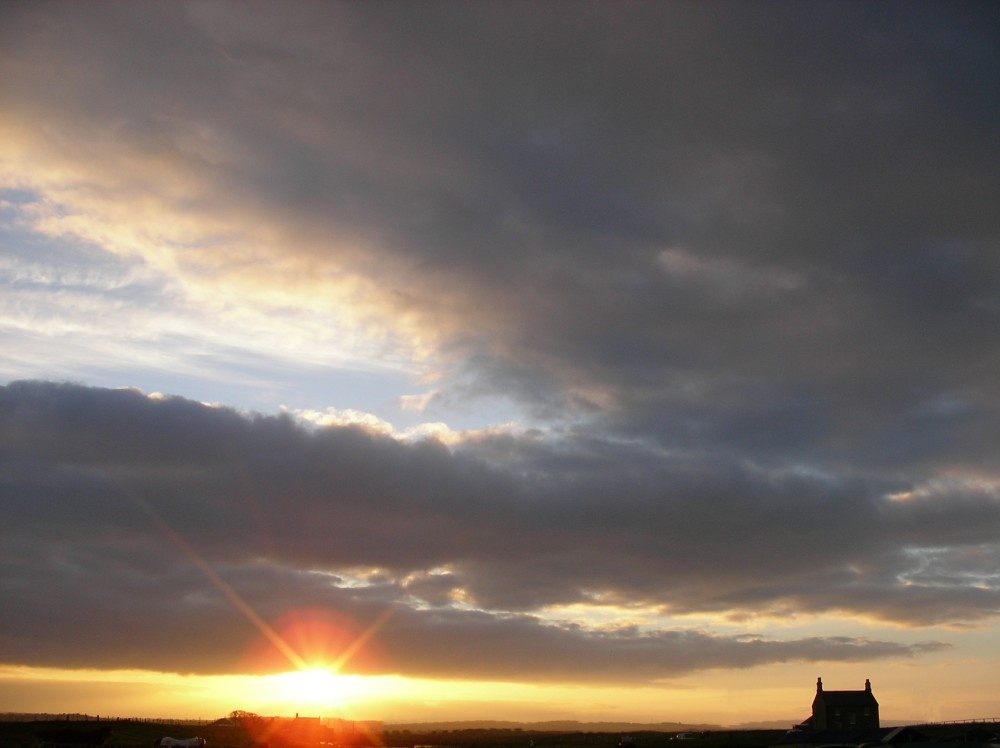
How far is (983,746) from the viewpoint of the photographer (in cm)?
8012

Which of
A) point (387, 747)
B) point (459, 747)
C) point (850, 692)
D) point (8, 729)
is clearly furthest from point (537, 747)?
point (8, 729)

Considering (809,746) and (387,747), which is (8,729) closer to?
(387,747)

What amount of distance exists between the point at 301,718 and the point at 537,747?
1650 inches

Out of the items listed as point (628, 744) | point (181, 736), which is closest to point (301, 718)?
point (181, 736)

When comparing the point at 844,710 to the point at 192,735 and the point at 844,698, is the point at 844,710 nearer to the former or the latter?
the point at 844,698

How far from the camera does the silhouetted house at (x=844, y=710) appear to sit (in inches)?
5433

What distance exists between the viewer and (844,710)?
140 metres

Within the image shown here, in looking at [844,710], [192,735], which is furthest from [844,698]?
[192,735]

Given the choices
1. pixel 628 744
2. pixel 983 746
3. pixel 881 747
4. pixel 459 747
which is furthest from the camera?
pixel 459 747

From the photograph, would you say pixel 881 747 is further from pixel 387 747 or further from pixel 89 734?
pixel 89 734

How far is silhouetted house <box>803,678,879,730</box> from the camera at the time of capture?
138 m

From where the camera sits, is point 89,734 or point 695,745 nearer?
point 89,734

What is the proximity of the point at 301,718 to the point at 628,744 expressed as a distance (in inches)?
2472

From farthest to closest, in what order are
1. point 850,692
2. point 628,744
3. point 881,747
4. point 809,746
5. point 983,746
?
point 850,692, point 628,744, point 809,746, point 881,747, point 983,746
